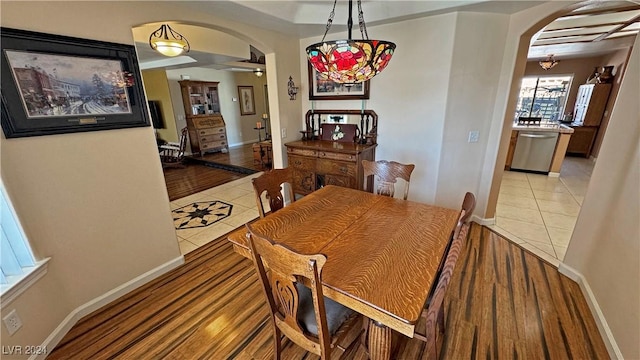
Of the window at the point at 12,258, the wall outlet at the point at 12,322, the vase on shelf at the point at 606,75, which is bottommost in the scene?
the wall outlet at the point at 12,322

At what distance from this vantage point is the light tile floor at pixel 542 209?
113 inches

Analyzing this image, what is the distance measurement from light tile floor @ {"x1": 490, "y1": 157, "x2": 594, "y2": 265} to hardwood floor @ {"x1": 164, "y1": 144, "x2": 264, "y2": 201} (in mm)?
4570

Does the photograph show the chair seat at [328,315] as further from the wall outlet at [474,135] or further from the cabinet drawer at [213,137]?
the cabinet drawer at [213,137]

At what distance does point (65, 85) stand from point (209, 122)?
594 centimetres

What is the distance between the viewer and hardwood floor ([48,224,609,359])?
1.66 meters

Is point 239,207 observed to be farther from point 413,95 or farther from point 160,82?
point 160,82

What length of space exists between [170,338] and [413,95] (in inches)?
129

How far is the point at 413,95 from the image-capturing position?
3020mm

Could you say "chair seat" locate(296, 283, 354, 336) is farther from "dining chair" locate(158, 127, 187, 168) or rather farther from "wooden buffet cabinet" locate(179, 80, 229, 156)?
"wooden buffet cabinet" locate(179, 80, 229, 156)

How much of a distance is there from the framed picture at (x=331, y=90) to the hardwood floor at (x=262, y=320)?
236 cm

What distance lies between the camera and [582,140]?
647 cm

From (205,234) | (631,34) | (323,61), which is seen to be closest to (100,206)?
(205,234)

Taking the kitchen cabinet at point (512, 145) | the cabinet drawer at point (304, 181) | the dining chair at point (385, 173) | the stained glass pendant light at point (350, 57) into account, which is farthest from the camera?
the kitchen cabinet at point (512, 145)

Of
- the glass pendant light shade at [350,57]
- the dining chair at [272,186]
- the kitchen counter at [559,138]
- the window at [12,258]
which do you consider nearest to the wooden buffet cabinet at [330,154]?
the dining chair at [272,186]
